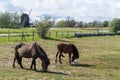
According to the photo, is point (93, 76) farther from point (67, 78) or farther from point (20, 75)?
point (20, 75)

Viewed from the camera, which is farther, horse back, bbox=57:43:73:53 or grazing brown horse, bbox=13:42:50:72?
horse back, bbox=57:43:73:53

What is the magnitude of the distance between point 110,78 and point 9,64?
23.1 ft

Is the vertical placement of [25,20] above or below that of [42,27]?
above

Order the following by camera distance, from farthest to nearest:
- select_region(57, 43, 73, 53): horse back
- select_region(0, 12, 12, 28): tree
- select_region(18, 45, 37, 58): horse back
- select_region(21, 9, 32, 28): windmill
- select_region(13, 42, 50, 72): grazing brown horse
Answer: select_region(21, 9, 32, 28): windmill → select_region(0, 12, 12, 28): tree → select_region(57, 43, 73, 53): horse back → select_region(18, 45, 37, 58): horse back → select_region(13, 42, 50, 72): grazing brown horse

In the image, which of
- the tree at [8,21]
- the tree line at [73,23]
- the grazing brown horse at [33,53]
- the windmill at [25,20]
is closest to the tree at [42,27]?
the grazing brown horse at [33,53]

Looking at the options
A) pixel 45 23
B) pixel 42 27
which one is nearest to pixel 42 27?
pixel 42 27

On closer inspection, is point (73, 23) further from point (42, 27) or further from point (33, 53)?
point (33, 53)

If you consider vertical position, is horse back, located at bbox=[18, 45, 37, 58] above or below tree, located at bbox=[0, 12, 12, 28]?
below

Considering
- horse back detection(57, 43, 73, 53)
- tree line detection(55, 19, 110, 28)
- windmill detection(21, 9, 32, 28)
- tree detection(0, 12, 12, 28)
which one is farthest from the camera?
tree line detection(55, 19, 110, 28)

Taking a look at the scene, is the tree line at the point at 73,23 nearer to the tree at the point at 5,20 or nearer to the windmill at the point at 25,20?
the windmill at the point at 25,20

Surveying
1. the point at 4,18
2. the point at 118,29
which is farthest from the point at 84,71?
the point at 4,18

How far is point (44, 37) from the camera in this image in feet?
181

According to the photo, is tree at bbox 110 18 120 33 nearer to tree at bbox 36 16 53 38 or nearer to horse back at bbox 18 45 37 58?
tree at bbox 36 16 53 38

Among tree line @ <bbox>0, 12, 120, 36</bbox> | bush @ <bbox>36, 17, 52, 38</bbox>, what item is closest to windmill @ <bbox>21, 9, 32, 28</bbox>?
tree line @ <bbox>0, 12, 120, 36</bbox>
